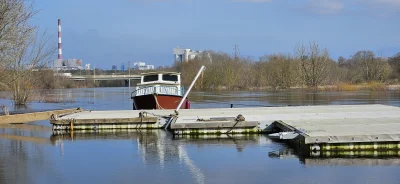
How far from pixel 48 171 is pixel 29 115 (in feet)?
38.5

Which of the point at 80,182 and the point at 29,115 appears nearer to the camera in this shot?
the point at 80,182

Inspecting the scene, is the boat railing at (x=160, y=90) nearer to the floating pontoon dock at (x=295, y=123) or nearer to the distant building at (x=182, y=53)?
the floating pontoon dock at (x=295, y=123)

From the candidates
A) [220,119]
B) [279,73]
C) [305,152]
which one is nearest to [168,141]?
[220,119]

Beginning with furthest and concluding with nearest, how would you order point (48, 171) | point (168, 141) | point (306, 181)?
point (168, 141) → point (48, 171) → point (306, 181)

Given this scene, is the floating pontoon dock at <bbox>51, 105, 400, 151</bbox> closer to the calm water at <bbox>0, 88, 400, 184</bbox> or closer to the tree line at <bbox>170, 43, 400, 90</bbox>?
the calm water at <bbox>0, 88, 400, 184</bbox>

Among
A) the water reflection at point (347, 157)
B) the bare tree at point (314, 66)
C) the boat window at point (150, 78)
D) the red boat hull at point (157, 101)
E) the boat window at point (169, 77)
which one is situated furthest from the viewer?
the bare tree at point (314, 66)

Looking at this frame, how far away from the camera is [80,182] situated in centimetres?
1012

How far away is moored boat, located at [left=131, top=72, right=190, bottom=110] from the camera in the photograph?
81.7ft

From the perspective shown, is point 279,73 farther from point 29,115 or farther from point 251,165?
point 251,165

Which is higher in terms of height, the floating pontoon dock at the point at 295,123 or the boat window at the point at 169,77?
the boat window at the point at 169,77

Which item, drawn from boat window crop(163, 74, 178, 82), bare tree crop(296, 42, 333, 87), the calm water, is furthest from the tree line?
the calm water

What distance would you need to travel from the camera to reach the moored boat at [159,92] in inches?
980

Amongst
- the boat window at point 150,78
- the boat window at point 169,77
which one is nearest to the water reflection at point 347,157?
the boat window at point 169,77

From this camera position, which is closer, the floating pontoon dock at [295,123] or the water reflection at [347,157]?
the water reflection at [347,157]
